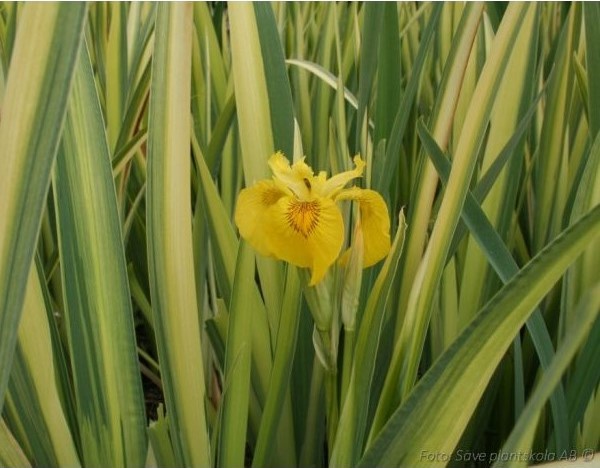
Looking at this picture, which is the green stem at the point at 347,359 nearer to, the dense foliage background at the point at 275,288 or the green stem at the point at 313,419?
the dense foliage background at the point at 275,288

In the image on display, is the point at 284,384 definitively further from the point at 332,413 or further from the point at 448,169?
the point at 448,169

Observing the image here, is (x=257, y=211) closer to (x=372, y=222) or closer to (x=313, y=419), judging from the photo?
(x=372, y=222)

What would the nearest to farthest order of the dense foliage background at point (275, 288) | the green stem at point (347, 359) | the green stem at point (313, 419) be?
1. the dense foliage background at point (275, 288)
2. the green stem at point (347, 359)
3. the green stem at point (313, 419)

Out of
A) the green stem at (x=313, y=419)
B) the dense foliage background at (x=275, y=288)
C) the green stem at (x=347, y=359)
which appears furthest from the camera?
the green stem at (x=313, y=419)

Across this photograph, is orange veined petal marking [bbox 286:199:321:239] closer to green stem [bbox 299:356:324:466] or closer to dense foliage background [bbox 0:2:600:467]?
dense foliage background [bbox 0:2:600:467]

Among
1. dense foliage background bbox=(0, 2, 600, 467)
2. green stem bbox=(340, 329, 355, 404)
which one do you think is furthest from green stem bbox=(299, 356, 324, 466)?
green stem bbox=(340, 329, 355, 404)

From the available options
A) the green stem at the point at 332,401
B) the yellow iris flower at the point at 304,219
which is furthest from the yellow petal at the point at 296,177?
the green stem at the point at 332,401


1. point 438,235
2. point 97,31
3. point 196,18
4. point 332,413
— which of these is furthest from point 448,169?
point 97,31
